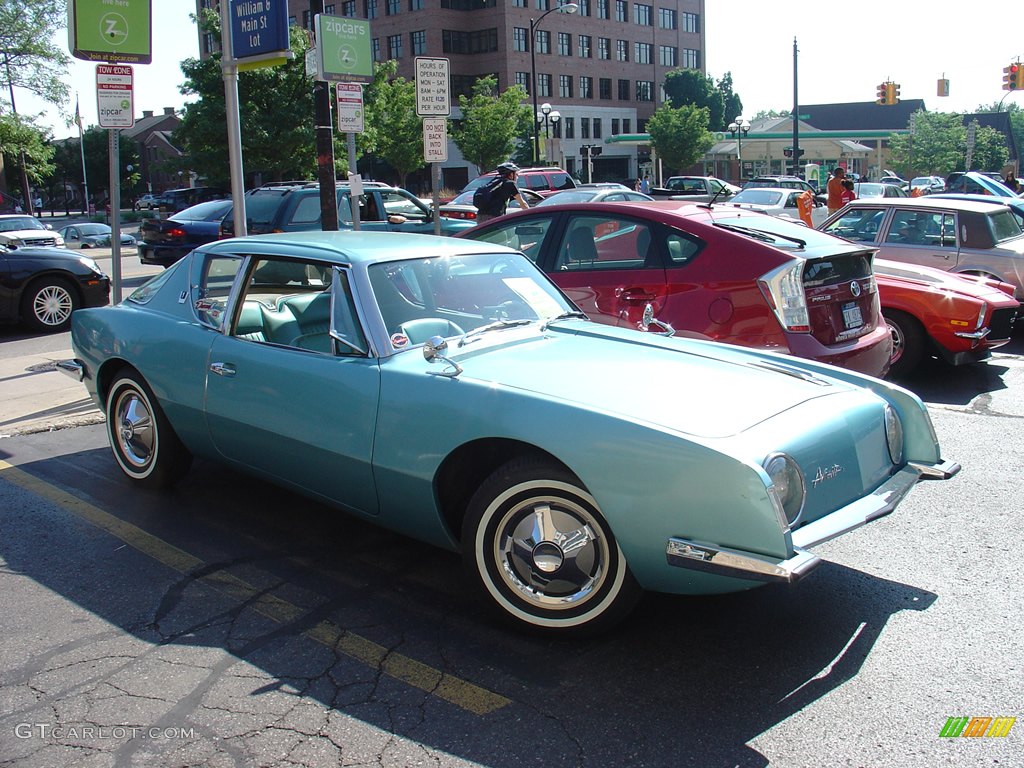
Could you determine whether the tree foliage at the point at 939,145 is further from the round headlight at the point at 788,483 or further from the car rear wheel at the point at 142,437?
the round headlight at the point at 788,483

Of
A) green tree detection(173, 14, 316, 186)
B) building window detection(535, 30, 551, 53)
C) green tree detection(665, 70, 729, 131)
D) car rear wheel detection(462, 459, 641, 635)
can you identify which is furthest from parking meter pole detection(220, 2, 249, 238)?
green tree detection(665, 70, 729, 131)

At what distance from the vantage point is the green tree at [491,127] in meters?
51.6

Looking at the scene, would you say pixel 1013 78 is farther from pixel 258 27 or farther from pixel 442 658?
pixel 442 658

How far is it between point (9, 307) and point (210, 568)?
28.2 ft

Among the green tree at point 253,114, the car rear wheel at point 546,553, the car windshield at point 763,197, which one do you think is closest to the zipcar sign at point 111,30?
the car rear wheel at point 546,553

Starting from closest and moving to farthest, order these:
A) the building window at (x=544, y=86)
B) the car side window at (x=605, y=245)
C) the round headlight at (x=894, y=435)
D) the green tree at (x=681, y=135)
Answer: the round headlight at (x=894, y=435)
the car side window at (x=605, y=245)
the green tree at (x=681, y=135)
the building window at (x=544, y=86)

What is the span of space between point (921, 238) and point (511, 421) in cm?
891

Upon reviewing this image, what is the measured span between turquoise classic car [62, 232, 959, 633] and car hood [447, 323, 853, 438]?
0.01 m

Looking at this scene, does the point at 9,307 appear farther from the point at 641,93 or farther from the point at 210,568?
the point at 641,93

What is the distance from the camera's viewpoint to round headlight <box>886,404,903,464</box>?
3932mm

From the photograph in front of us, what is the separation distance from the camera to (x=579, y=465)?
3.38 m

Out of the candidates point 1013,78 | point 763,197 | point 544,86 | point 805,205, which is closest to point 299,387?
point 805,205

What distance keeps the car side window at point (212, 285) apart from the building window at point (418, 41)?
222ft

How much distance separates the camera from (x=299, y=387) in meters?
4.38
